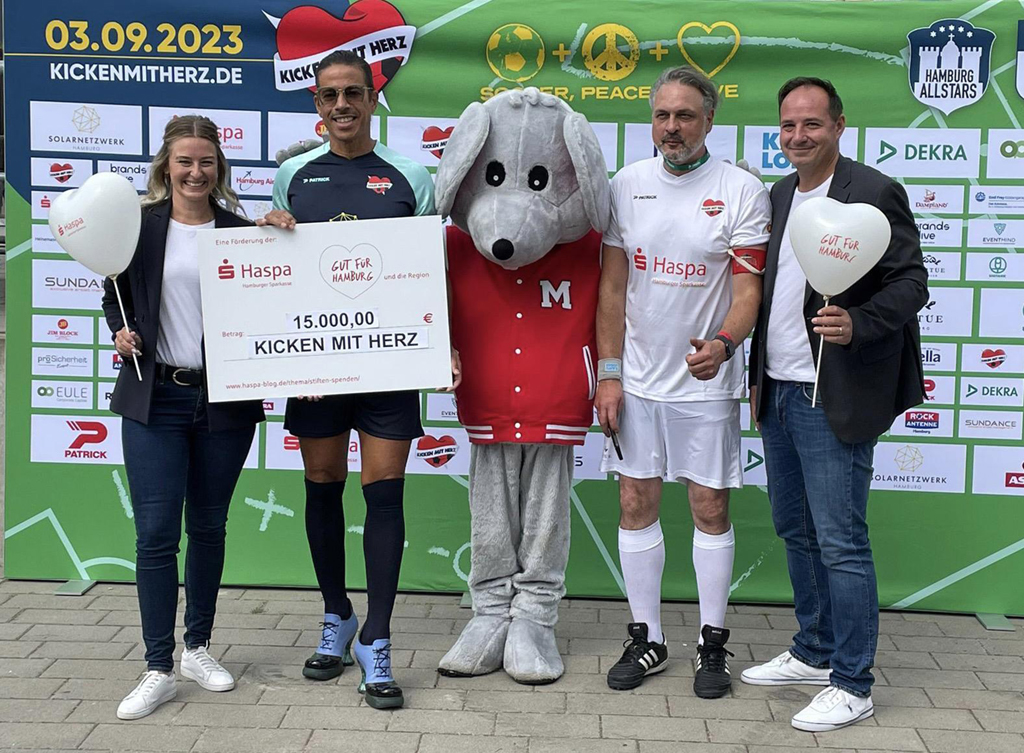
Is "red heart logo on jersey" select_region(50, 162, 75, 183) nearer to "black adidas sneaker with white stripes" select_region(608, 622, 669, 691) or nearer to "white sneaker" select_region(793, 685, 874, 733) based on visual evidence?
"black adidas sneaker with white stripes" select_region(608, 622, 669, 691)

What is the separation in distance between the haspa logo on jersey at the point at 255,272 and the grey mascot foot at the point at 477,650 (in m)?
1.42

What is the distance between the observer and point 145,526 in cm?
372

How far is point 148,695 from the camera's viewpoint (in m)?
3.69

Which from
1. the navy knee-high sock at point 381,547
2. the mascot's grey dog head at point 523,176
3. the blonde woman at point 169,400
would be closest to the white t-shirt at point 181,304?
the blonde woman at point 169,400

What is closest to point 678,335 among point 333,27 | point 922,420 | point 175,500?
point 922,420

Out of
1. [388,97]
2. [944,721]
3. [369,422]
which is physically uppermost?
[388,97]

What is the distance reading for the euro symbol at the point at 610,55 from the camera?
15.5ft

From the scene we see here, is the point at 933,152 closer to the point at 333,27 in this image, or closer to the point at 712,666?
the point at 712,666

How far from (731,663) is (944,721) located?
80cm

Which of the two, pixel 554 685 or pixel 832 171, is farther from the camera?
pixel 554 685

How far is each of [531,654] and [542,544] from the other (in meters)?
0.39

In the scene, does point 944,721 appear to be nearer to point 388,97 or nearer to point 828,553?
point 828,553

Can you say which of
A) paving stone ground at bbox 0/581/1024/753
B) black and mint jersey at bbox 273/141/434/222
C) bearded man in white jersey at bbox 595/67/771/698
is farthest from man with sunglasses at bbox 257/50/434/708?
bearded man in white jersey at bbox 595/67/771/698

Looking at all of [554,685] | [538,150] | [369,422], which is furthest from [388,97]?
[554,685]
